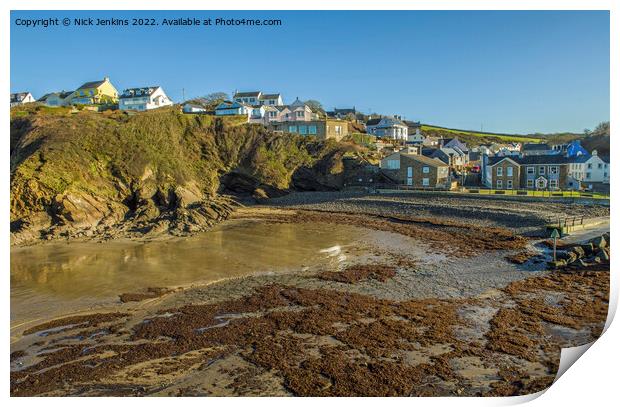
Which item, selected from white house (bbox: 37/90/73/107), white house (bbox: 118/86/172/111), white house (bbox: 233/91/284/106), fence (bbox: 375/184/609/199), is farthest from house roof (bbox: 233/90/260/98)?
fence (bbox: 375/184/609/199)

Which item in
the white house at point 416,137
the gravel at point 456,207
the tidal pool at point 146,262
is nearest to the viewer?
the tidal pool at point 146,262

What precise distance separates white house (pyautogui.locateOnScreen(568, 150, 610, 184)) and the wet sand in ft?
70.4

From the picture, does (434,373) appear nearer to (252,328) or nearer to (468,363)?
(468,363)

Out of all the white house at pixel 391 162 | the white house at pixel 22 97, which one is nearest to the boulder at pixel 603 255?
the white house at pixel 391 162

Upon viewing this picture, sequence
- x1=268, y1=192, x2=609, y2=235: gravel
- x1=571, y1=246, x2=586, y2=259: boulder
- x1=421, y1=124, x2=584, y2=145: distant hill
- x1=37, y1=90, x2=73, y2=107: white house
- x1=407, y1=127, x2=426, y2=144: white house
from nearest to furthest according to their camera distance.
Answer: x1=571, y1=246, x2=586, y2=259: boulder → x1=268, y1=192, x2=609, y2=235: gravel → x1=37, y1=90, x2=73, y2=107: white house → x1=407, y1=127, x2=426, y2=144: white house → x1=421, y1=124, x2=584, y2=145: distant hill

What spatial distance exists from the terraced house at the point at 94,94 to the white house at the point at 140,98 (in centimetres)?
208

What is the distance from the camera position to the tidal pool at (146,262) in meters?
13.2

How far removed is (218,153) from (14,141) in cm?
1575

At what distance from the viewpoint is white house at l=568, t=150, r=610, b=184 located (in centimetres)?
3275

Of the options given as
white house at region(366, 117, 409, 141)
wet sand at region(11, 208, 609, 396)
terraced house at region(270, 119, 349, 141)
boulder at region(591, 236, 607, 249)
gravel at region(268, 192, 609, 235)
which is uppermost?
white house at region(366, 117, 409, 141)

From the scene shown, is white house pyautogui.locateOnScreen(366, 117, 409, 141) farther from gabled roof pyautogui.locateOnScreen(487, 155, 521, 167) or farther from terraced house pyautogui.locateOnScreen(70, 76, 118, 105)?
terraced house pyautogui.locateOnScreen(70, 76, 118, 105)

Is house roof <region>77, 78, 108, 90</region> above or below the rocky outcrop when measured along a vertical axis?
above

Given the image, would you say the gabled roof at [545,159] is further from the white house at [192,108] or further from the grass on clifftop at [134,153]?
the white house at [192,108]

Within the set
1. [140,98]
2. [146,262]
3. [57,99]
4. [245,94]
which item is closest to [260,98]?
[245,94]
